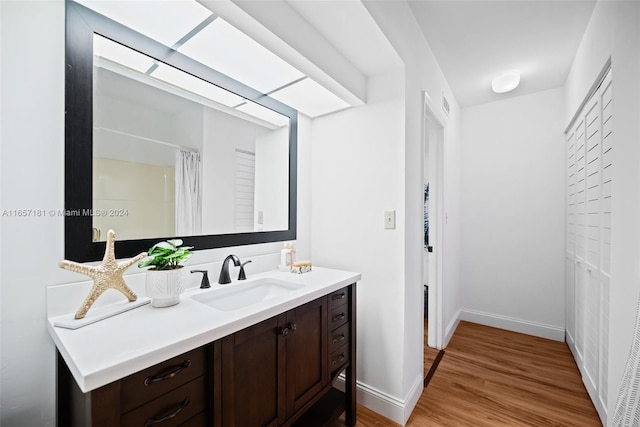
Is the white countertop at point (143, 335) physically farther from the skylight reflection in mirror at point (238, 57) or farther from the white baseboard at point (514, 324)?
the white baseboard at point (514, 324)

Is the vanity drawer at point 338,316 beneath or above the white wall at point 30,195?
beneath

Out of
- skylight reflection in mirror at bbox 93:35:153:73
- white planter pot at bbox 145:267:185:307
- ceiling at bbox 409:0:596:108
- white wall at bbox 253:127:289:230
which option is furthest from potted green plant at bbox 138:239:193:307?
ceiling at bbox 409:0:596:108

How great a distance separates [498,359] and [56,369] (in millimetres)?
3023

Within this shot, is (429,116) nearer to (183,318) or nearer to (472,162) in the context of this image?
(472,162)

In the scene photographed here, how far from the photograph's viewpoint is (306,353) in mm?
1296

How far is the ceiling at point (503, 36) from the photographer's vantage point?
5.92 ft

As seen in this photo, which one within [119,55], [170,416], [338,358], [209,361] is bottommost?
[338,358]

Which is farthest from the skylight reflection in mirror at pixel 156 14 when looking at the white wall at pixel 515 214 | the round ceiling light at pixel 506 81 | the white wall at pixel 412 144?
the white wall at pixel 515 214

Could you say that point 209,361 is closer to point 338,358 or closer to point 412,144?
point 338,358

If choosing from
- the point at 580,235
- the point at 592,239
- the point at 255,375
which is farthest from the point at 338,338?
the point at 580,235

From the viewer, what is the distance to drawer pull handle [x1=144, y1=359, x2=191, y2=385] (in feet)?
2.49

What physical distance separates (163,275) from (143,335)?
27 centimetres

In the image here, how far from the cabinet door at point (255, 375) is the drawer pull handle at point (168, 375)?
122mm

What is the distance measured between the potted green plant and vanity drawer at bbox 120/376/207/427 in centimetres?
35
